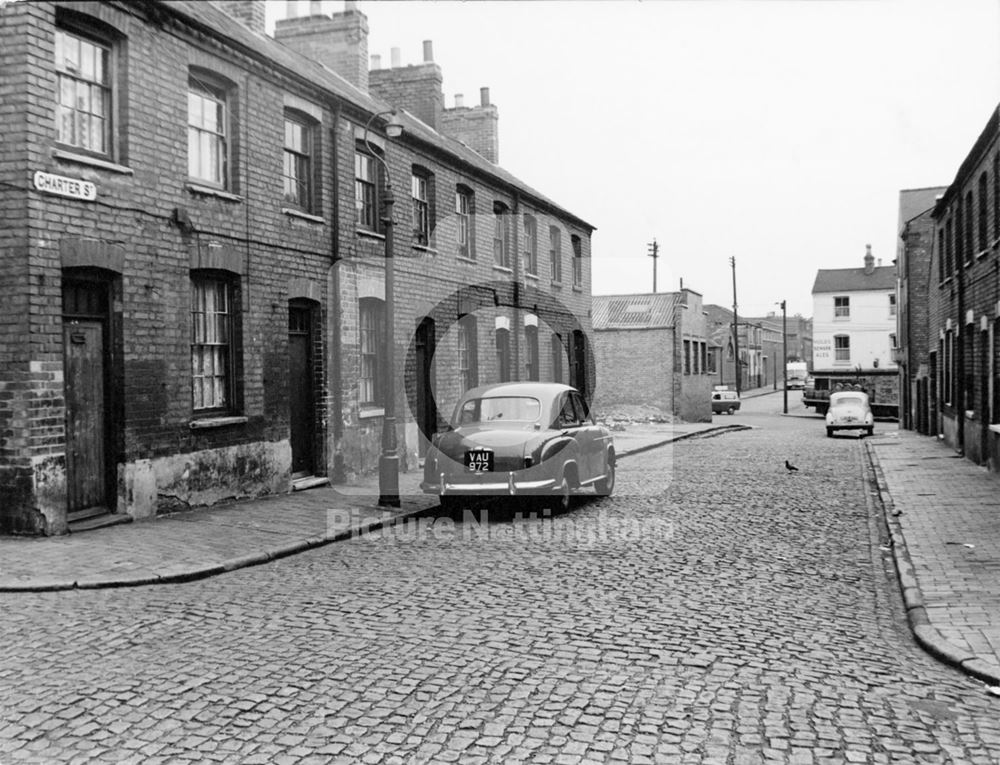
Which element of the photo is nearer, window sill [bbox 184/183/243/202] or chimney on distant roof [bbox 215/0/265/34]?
window sill [bbox 184/183/243/202]

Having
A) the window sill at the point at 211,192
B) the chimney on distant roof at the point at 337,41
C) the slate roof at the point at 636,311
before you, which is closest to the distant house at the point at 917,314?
the slate roof at the point at 636,311

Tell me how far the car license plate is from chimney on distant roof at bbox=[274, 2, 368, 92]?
36.5 ft

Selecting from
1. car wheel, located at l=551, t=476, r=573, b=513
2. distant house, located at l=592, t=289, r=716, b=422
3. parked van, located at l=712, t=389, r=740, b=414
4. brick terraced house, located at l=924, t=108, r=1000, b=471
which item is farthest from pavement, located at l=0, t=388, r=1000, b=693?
parked van, located at l=712, t=389, r=740, b=414

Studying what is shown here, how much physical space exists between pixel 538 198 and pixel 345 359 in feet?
36.2

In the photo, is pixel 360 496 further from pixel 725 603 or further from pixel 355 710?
pixel 355 710

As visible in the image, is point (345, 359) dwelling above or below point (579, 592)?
above

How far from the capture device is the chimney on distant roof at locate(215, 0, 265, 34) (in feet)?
53.1

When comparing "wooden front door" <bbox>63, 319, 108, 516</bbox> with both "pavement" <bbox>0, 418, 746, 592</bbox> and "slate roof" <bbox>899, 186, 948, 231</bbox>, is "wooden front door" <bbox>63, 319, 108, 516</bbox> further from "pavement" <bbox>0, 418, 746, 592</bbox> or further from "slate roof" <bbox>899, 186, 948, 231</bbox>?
"slate roof" <bbox>899, 186, 948, 231</bbox>

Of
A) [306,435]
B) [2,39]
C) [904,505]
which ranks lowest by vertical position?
[904,505]

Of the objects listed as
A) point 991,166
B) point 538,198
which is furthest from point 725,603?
point 538,198

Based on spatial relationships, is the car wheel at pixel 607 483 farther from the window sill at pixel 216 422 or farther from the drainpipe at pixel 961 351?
the drainpipe at pixel 961 351

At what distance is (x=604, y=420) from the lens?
36.9 meters

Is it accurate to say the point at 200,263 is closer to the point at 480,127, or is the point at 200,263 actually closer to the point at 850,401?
the point at 480,127

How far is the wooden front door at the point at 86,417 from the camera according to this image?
1059 cm
